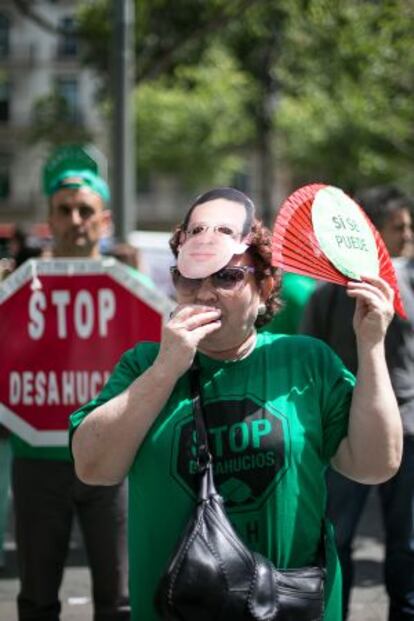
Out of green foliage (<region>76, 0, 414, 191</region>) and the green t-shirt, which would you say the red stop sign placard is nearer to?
the green t-shirt

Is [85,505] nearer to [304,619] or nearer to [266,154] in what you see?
[304,619]

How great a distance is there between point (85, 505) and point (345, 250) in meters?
1.69

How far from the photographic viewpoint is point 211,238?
7.80 ft

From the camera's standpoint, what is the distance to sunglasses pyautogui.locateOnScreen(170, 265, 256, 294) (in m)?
2.36

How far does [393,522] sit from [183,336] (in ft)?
7.81

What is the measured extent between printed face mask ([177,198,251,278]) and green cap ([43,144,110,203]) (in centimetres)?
188

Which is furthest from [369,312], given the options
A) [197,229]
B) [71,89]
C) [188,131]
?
[71,89]

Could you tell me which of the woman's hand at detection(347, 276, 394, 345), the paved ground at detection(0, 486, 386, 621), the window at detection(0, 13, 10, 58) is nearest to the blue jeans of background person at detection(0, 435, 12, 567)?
the paved ground at detection(0, 486, 386, 621)

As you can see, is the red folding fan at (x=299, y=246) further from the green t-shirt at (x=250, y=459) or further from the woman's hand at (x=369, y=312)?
the green t-shirt at (x=250, y=459)

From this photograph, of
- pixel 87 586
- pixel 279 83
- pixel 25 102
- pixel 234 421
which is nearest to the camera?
pixel 234 421

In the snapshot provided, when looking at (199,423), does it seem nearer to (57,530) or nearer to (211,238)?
(211,238)

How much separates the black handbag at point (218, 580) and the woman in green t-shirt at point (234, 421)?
10 cm

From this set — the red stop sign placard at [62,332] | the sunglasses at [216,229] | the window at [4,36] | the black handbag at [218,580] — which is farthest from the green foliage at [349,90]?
the window at [4,36]

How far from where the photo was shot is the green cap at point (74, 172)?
4.27m
